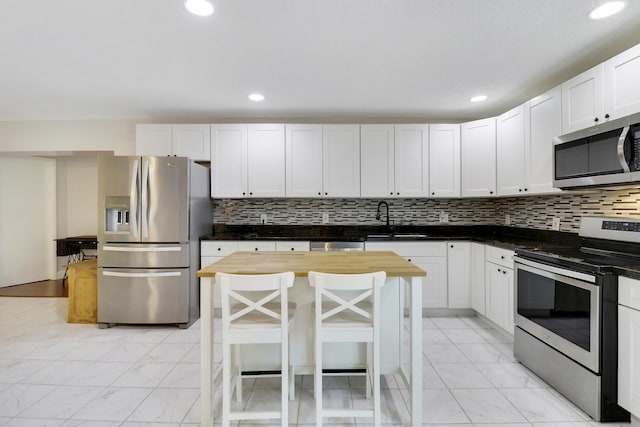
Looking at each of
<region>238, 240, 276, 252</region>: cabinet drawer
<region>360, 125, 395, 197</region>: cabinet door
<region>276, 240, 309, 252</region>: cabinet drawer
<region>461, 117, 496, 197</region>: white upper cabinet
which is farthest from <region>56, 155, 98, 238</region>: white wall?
<region>461, 117, 496, 197</region>: white upper cabinet

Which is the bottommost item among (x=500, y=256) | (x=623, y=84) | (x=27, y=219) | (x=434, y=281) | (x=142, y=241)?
(x=434, y=281)

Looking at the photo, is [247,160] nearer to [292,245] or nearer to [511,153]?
[292,245]

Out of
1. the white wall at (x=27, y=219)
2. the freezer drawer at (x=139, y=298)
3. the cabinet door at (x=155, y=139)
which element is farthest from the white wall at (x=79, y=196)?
the freezer drawer at (x=139, y=298)

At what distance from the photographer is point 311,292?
2.12 m

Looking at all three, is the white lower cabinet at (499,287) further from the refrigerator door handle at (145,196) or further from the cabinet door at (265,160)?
the refrigerator door handle at (145,196)

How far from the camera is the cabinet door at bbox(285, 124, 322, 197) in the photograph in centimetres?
383

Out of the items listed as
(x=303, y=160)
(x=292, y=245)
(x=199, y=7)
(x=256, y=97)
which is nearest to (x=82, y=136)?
(x=256, y=97)

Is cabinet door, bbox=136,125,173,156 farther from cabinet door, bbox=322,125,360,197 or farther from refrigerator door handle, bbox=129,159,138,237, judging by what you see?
cabinet door, bbox=322,125,360,197

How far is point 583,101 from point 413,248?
6.41ft

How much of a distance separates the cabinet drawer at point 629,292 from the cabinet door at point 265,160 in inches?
121

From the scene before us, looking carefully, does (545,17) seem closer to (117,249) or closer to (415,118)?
(415,118)

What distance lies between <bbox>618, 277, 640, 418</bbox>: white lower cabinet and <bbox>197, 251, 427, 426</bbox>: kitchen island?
1.06 meters

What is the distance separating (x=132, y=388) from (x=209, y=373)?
0.85m

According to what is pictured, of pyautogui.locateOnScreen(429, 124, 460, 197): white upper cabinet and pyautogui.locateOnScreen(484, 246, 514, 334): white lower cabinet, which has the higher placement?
pyautogui.locateOnScreen(429, 124, 460, 197): white upper cabinet
